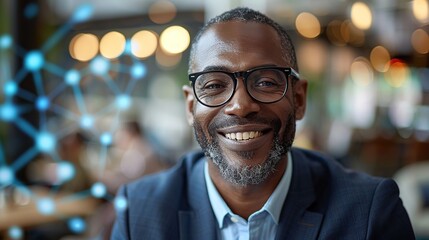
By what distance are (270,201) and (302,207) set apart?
0.10 m

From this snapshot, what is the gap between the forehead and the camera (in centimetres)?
135

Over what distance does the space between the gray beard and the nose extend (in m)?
0.10

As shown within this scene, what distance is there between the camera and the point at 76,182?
3.33 meters

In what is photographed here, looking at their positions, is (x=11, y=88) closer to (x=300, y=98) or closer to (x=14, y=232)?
(x=14, y=232)

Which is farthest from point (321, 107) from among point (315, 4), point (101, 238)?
point (101, 238)

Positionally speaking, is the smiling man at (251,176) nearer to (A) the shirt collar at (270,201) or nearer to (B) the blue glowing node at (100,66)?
(A) the shirt collar at (270,201)

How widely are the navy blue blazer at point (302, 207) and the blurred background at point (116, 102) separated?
0.15 meters

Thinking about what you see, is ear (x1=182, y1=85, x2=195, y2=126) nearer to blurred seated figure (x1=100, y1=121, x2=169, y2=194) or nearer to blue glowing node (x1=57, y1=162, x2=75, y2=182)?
blurred seated figure (x1=100, y1=121, x2=169, y2=194)

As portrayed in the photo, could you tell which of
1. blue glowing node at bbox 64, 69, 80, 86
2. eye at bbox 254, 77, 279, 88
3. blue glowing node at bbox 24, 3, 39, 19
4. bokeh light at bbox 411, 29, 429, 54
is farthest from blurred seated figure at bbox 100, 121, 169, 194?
bokeh light at bbox 411, 29, 429, 54

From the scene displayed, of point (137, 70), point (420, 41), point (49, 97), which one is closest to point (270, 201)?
point (137, 70)

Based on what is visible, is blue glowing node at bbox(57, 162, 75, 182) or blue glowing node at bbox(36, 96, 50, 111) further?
blue glowing node at bbox(57, 162, 75, 182)

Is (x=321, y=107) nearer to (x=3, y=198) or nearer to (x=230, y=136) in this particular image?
(x=3, y=198)

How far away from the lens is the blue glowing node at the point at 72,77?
2516mm

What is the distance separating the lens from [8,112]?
282 cm
